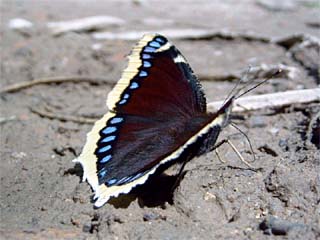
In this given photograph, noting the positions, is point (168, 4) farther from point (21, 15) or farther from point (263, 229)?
point (263, 229)

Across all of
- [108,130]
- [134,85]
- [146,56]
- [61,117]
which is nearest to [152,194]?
[108,130]

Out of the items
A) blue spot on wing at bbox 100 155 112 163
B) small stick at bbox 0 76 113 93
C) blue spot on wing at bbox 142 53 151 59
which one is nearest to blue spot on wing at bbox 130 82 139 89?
blue spot on wing at bbox 142 53 151 59

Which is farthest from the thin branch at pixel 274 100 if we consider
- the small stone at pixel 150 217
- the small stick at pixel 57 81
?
the small stick at pixel 57 81

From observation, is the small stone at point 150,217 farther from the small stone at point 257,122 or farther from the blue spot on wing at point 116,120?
the small stone at point 257,122

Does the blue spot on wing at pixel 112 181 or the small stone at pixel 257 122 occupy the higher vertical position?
the blue spot on wing at pixel 112 181

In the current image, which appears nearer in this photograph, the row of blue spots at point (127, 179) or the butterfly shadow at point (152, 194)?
the row of blue spots at point (127, 179)

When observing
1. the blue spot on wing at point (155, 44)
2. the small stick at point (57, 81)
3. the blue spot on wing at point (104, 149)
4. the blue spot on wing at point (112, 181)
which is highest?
the blue spot on wing at point (155, 44)
